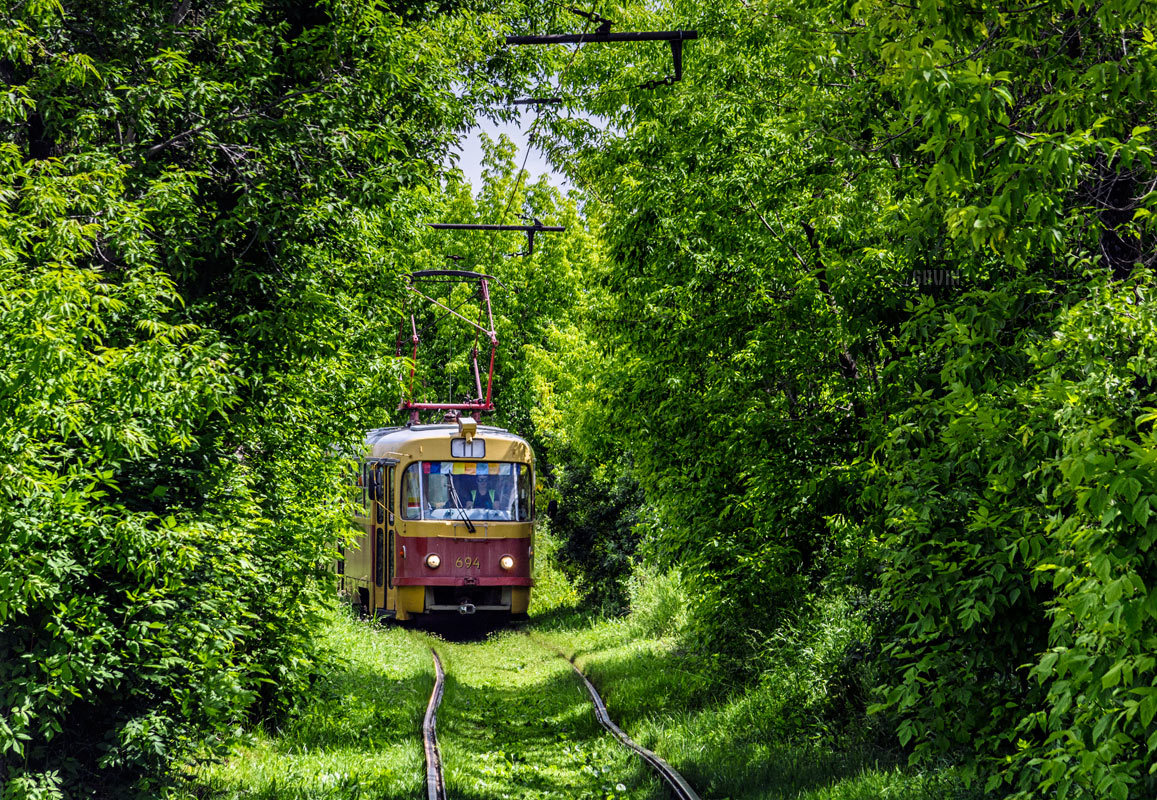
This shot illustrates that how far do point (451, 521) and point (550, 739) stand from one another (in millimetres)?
7407

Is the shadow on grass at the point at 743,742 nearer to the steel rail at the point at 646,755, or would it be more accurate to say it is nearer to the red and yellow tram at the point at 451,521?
the steel rail at the point at 646,755

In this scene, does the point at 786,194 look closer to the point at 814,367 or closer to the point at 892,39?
the point at 814,367

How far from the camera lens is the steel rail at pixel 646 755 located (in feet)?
31.7

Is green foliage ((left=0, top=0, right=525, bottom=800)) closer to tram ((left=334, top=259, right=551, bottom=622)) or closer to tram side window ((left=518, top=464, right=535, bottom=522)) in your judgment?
tram ((left=334, top=259, right=551, bottom=622))

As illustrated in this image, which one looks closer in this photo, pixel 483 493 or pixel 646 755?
pixel 646 755

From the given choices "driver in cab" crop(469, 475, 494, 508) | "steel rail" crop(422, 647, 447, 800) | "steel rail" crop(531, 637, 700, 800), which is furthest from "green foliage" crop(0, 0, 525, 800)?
"driver in cab" crop(469, 475, 494, 508)

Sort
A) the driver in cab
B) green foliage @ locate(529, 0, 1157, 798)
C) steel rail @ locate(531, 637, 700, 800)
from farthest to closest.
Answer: the driver in cab < steel rail @ locate(531, 637, 700, 800) < green foliage @ locate(529, 0, 1157, 798)

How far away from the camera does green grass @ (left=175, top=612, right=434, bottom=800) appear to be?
949cm

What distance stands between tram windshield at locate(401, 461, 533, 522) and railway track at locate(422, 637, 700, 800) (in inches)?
152

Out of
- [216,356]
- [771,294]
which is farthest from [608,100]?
[216,356]

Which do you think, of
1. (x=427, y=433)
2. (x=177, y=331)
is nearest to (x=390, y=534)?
(x=427, y=433)

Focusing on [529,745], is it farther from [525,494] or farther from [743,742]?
[525,494]

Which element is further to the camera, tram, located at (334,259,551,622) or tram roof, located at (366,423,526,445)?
tram roof, located at (366,423,526,445)

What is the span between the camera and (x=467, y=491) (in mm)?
20516
